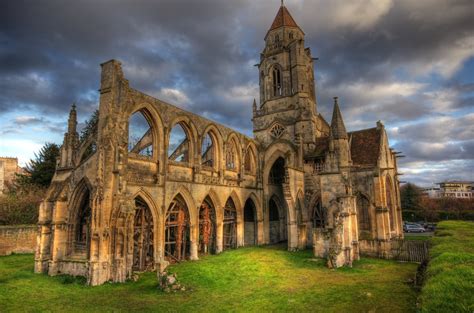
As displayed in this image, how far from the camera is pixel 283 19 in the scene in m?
34.7

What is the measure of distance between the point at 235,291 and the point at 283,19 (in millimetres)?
31018

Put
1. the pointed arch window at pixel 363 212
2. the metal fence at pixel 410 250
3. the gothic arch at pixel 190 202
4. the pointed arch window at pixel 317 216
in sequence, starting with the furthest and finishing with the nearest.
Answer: the pointed arch window at pixel 317 216 < the pointed arch window at pixel 363 212 < the gothic arch at pixel 190 202 < the metal fence at pixel 410 250

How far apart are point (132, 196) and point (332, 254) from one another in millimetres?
11229

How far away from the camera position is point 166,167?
59.3 ft

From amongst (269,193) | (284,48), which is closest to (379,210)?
(269,193)

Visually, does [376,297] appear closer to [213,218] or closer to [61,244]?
[213,218]

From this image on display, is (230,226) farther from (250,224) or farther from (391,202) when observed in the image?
(391,202)

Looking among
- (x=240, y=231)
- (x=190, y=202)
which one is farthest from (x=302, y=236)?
(x=190, y=202)

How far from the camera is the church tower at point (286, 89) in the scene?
3028cm

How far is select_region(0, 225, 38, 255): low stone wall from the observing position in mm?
21250

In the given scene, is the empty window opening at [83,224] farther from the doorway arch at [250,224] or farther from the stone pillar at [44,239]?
the doorway arch at [250,224]

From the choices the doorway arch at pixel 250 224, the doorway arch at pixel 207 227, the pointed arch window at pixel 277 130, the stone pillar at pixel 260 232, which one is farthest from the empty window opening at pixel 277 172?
the doorway arch at pixel 207 227

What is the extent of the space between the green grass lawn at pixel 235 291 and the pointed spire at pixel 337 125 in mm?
9733

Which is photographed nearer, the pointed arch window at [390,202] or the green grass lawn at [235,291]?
the green grass lawn at [235,291]
